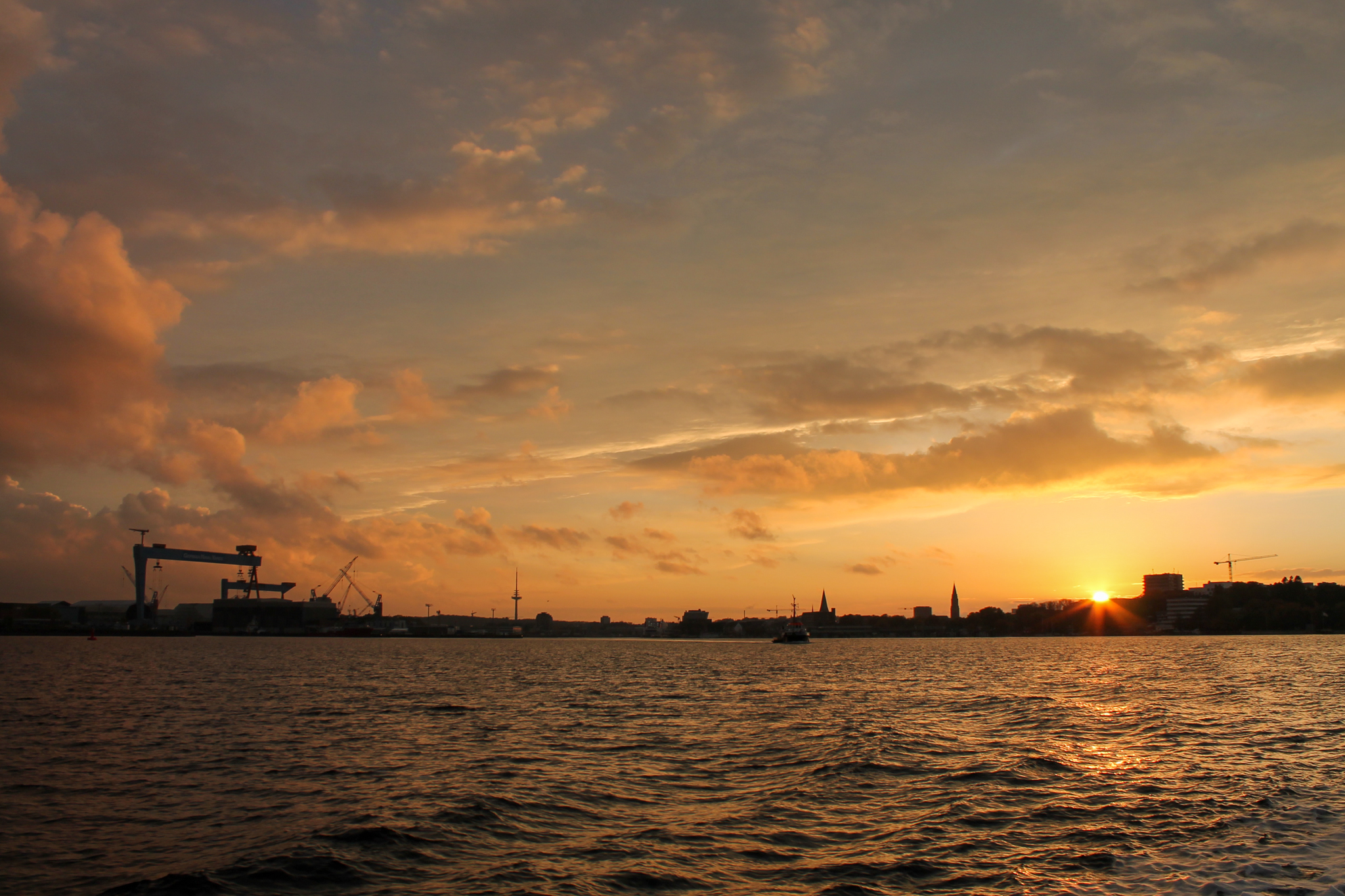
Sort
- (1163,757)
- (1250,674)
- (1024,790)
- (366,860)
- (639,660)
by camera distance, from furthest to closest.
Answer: (639,660) < (1250,674) < (1163,757) < (1024,790) < (366,860)

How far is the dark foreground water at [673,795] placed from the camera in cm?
2230

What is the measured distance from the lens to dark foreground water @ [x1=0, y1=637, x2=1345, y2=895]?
22.3 meters

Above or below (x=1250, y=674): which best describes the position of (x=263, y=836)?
above

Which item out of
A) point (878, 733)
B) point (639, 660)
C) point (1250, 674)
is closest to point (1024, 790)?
point (878, 733)

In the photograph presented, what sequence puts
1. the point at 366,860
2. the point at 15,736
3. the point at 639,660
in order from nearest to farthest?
the point at 366,860 → the point at 15,736 → the point at 639,660

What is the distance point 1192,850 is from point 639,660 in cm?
15769

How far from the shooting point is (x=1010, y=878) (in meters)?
21.8

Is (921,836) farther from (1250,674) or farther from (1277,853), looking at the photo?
(1250,674)

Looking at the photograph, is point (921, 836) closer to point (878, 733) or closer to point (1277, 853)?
point (1277, 853)

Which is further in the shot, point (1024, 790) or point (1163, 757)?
point (1163, 757)

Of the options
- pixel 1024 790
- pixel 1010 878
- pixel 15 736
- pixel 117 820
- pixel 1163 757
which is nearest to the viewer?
pixel 1010 878

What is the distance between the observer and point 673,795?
32.1 meters

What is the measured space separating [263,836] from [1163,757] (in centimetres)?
3870

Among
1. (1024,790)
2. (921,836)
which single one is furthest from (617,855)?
(1024,790)
